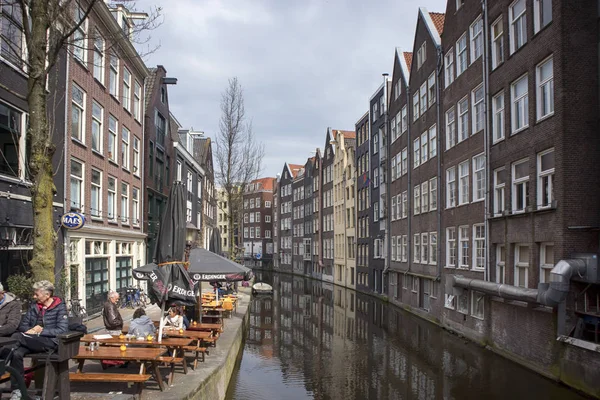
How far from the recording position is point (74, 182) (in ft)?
65.4

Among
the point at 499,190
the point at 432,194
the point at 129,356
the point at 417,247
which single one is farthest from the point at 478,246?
the point at 129,356

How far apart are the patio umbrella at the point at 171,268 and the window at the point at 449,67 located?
17325 millimetres

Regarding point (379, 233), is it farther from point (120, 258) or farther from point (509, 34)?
point (509, 34)

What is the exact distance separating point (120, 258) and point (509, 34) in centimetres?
1886

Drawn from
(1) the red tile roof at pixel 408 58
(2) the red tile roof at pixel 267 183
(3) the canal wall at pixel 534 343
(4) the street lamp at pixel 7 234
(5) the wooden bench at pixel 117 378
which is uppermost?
(1) the red tile roof at pixel 408 58

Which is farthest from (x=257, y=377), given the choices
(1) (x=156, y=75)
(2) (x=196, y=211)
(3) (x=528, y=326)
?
(2) (x=196, y=211)

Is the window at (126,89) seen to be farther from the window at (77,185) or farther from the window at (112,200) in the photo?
the window at (77,185)

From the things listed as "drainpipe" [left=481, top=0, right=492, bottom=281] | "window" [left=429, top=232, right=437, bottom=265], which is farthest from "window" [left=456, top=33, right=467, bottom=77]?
"window" [left=429, top=232, right=437, bottom=265]

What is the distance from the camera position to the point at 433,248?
27.7m

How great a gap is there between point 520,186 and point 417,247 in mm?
13363

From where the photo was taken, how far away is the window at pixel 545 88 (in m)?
15.6

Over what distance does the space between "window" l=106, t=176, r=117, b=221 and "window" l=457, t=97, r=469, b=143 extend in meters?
15.3

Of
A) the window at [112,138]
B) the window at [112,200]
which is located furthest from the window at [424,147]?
the window at [112,200]

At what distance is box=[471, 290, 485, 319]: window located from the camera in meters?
20.4
